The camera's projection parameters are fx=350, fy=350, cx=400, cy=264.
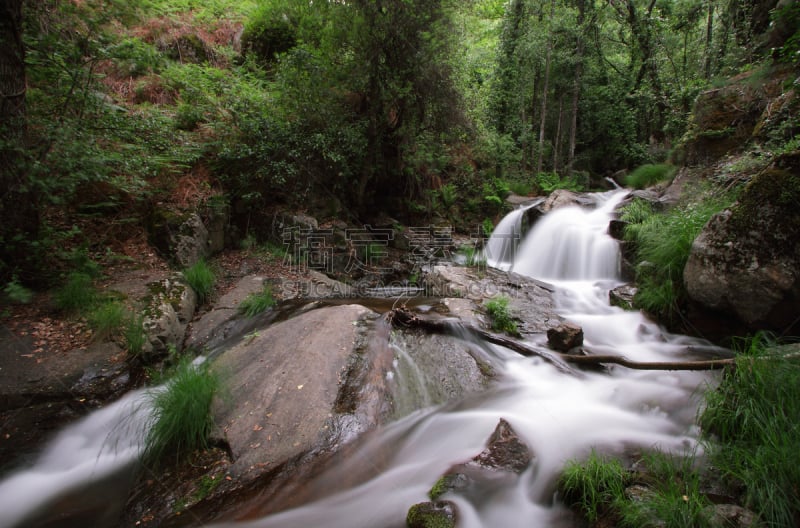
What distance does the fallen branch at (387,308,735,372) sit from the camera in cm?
319

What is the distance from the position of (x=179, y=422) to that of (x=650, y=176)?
12.2 metres

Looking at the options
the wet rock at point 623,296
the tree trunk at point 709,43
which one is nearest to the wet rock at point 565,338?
the wet rock at point 623,296

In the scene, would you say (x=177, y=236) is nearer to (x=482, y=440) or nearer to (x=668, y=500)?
(x=482, y=440)

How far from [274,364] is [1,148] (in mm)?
→ 3524

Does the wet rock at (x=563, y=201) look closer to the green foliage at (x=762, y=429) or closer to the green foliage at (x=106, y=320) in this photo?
the green foliage at (x=762, y=429)

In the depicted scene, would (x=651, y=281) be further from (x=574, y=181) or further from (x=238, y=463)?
(x=574, y=181)

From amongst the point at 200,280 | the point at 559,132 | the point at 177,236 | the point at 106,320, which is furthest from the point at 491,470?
the point at 559,132

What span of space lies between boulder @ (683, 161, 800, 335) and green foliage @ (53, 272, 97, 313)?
7.30m

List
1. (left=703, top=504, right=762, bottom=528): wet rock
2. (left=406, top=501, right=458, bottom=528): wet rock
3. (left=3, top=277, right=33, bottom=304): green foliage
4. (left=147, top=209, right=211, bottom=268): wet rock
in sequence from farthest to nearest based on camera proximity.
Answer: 1. (left=147, top=209, right=211, bottom=268): wet rock
2. (left=3, top=277, right=33, bottom=304): green foliage
3. (left=406, top=501, right=458, bottom=528): wet rock
4. (left=703, top=504, right=762, bottom=528): wet rock

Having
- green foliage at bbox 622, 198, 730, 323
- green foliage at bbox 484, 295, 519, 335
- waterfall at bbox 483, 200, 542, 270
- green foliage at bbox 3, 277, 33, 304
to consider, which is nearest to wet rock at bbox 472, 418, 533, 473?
green foliage at bbox 484, 295, 519, 335

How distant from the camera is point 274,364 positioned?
3756 mm

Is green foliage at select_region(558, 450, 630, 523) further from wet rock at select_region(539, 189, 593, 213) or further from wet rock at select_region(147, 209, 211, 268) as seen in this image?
wet rock at select_region(539, 189, 593, 213)

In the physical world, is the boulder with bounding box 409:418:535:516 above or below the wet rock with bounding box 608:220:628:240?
below

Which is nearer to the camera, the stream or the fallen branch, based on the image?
the stream
